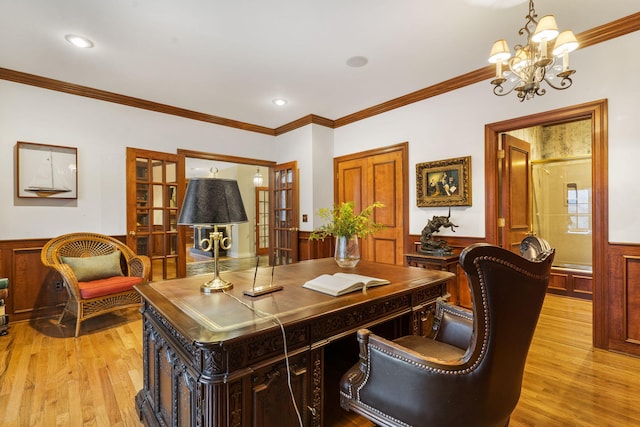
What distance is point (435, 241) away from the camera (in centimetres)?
341

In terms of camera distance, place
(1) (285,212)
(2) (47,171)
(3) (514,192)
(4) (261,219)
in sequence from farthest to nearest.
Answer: (4) (261,219) < (1) (285,212) < (3) (514,192) < (2) (47,171)

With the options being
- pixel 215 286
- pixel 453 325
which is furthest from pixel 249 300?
pixel 453 325

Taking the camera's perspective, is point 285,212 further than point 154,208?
Yes

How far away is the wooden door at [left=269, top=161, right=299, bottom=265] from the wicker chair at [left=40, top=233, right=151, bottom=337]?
199 cm

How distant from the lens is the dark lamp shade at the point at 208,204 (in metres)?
1.51

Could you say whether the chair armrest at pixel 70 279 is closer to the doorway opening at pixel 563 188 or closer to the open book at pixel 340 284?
the open book at pixel 340 284

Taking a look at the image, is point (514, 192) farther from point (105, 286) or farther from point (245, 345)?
point (105, 286)

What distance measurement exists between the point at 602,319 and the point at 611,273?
1.31ft

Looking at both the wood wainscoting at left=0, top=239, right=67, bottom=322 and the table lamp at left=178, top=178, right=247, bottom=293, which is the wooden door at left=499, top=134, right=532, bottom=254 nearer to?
the table lamp at left=178, top=178, right=247, bottom=293

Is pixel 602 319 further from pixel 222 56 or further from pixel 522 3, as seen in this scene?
pixel 222 56

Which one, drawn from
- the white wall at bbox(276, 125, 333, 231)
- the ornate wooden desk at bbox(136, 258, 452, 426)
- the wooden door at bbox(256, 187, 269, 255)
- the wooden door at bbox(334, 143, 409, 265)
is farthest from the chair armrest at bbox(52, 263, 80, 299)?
the wooden door at bbox(256, 187, 269, 255)

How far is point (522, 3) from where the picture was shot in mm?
2215

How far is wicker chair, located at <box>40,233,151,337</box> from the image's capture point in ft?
9.62

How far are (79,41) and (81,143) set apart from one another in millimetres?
1373
